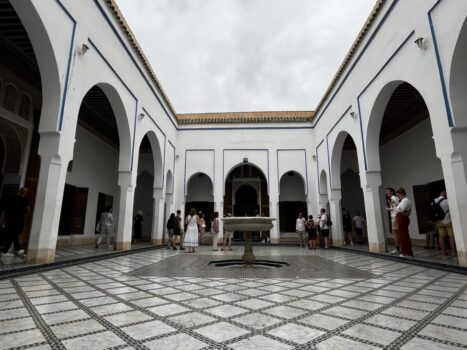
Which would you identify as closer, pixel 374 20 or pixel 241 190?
pixel 374 20

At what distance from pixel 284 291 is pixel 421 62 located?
14.7 ft

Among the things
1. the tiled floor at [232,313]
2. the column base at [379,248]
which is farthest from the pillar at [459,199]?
the column base at [379,248]

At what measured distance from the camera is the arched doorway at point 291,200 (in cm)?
1267

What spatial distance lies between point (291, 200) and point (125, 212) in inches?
324

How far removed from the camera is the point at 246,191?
13352 millimetres

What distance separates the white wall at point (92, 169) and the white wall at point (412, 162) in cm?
1047

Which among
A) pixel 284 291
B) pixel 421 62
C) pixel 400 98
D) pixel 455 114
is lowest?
pixel 284 291

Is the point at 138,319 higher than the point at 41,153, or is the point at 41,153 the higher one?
the point at 41,153

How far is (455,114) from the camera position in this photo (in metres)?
3.85

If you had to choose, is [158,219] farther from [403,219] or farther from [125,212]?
[403,219]

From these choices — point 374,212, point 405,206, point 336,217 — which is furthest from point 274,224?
point 405,206

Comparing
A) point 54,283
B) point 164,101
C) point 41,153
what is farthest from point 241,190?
point 54,283

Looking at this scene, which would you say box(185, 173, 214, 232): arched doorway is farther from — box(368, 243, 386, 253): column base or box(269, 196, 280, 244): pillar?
box(368, 243, 386, 253): column base

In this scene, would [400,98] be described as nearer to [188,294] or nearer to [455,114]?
[455,114]
